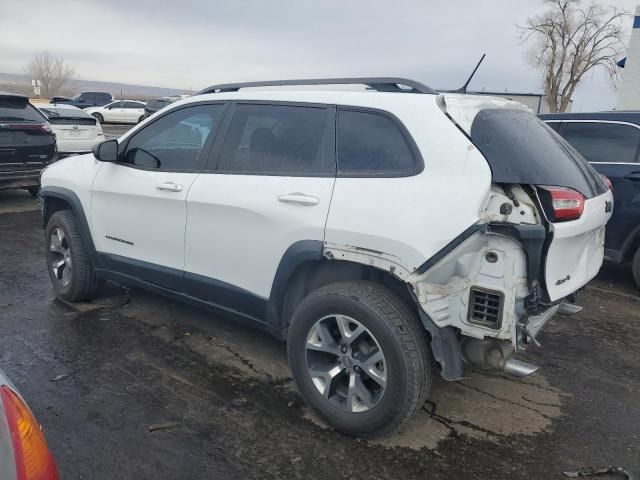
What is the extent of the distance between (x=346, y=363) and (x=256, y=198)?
1.10 m

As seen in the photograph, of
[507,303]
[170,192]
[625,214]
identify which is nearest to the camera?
[507,303]

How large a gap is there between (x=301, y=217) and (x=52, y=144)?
23.4 feet

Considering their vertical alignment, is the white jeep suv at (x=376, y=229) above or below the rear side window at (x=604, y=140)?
below

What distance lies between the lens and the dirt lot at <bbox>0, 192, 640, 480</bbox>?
2750 millimetres

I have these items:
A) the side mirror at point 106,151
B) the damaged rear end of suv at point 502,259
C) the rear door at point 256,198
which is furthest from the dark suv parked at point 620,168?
the side mirror at point 106,151

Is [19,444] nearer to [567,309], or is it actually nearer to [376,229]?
[376,229]

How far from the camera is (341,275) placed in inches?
122

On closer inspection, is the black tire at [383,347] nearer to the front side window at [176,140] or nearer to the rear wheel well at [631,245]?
the front side window at [176,140]

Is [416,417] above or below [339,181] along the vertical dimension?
below

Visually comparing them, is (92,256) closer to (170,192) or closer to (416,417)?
(170,192)

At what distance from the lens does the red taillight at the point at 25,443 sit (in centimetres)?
167

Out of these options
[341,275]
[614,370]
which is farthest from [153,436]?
[614,370]

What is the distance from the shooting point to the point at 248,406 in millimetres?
3234

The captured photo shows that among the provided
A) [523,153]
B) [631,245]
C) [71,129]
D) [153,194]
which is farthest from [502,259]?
[71,129]
